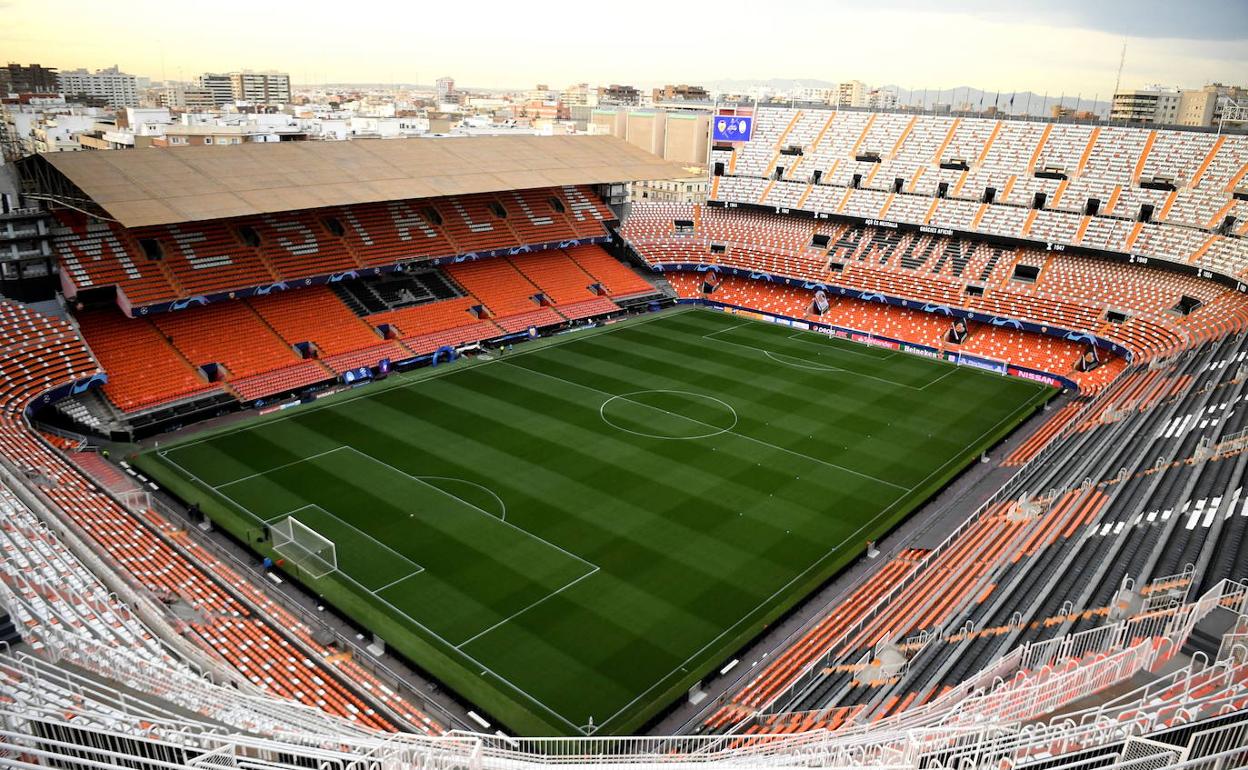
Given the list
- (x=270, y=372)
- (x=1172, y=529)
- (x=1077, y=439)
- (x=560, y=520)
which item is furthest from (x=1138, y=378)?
(x=270, y=372)

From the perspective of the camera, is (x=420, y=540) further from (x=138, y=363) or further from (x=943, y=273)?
(x=943, y=273)

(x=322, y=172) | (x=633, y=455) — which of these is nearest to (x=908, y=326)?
(x=633, y=455)

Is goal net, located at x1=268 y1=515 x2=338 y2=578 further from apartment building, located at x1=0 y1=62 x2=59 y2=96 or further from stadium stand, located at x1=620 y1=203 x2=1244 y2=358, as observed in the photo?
apartment building, located at x1=0 y1=62 x2=59 y2=96

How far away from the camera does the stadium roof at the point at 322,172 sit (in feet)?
109

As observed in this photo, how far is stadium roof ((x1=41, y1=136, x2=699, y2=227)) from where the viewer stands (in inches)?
1313

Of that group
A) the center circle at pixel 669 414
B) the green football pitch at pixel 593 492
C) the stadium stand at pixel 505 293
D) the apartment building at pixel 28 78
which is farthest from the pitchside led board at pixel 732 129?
the apartment building at pixel 28 78

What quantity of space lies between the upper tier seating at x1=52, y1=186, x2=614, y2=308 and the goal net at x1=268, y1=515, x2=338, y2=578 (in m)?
15.9

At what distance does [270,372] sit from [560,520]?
17.1 m

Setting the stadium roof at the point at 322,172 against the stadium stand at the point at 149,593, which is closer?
the stadium stand at the point at 149,593

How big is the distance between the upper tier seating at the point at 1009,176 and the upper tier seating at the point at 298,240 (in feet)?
48.2

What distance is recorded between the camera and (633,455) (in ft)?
102

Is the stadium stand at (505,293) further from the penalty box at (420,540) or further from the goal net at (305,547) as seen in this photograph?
the goal net at (305,547)

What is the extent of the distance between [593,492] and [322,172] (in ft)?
72.5

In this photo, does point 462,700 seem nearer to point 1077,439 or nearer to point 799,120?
point 1077,439
